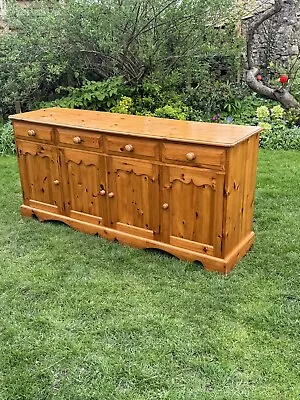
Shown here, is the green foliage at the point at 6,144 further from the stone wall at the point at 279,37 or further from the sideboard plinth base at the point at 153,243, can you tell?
the stone wall at the point at 279,37

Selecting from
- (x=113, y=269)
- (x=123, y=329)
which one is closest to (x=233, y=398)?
(x=123, y=329)

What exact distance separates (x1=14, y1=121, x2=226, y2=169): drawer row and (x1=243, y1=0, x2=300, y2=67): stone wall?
5049mm

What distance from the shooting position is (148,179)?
283 cm

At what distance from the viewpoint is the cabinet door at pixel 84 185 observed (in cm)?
308

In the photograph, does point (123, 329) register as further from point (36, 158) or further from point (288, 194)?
point (288, 194)

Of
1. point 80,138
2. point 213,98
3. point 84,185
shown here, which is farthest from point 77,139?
point 213,98

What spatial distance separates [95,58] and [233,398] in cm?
501

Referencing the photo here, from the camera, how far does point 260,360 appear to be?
1.94 metres

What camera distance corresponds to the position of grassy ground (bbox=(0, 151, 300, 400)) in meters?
1.83

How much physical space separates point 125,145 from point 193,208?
2.10ft

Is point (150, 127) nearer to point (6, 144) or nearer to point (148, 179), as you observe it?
point (148, 179)

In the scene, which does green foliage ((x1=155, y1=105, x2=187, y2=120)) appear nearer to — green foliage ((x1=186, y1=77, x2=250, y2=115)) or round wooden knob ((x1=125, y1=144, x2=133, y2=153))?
green foliage ((x1=186, y1=77, x2=250, y2=115))

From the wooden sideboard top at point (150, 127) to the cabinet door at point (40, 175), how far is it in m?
0.24

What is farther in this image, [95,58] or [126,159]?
[95,58]
